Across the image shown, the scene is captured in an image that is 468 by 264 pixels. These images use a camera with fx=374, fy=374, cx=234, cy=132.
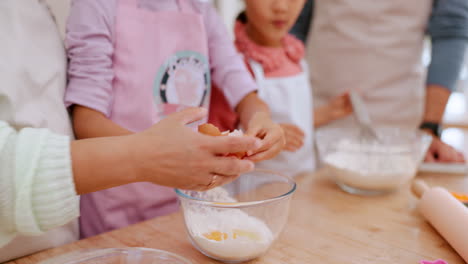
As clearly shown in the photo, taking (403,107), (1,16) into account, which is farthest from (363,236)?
(403,107)

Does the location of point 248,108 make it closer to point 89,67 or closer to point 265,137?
point 265,137

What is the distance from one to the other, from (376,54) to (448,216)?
2.51ft

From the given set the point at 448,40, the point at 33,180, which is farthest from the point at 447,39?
the point at 33,180

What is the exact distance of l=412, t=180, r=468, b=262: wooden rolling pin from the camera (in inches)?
20.1

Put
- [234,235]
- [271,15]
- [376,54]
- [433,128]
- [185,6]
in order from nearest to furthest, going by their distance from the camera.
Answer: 1. [234,235]
2. [185,6]
3. [271,15]
4. [433,128]
5. [376,54]

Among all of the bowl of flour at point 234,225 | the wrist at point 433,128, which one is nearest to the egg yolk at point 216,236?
the bowl of flour at point 234,225

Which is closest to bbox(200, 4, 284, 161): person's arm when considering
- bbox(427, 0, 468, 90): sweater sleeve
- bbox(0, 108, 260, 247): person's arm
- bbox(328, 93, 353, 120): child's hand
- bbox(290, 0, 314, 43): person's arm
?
bbox(0, 108, 260, 247): person's arm

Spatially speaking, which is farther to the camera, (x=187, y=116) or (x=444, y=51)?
(x=444, y=51)

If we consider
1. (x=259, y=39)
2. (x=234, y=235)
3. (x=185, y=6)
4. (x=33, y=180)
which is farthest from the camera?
(x=259, y=39)

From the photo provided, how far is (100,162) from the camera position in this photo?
15.9 inches

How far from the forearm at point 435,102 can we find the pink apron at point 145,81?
0.73 meters

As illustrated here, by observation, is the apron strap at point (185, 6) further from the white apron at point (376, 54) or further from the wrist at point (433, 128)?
the wrist at point (433, 128)

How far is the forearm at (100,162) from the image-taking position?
0.40 metres

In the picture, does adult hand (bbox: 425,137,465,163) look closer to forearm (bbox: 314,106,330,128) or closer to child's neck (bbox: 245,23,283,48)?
forearm (bbox: 314,106,330,128)
